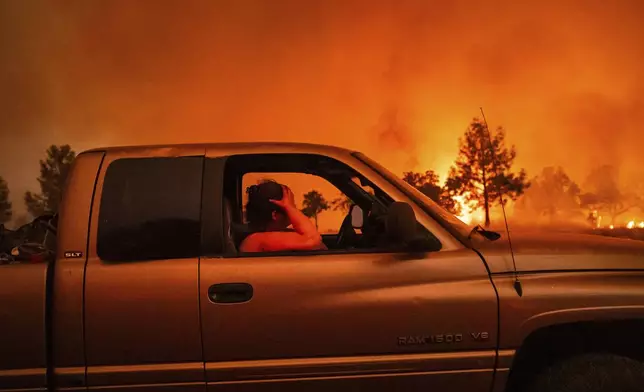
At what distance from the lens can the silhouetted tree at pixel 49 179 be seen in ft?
28.3

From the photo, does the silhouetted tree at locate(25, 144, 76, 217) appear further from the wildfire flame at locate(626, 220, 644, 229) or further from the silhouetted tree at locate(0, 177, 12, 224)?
the wildfire flame at locate(626, 220, 644, 229)

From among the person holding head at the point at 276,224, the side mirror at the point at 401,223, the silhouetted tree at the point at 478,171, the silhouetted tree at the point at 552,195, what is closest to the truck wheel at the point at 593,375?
the side mirror at the point at 401,223

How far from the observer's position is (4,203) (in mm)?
8891

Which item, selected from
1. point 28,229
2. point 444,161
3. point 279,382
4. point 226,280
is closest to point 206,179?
point 226,280

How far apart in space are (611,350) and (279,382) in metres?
1.54

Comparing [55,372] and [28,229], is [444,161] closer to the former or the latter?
[28,229]


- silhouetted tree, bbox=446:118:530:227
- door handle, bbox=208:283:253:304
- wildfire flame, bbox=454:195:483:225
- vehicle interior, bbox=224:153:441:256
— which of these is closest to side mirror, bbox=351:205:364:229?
vehicle interior, bbox=224:153:441:256

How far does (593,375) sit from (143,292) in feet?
6.51

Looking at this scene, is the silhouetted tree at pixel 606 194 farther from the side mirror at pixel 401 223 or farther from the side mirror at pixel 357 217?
the side mirror at pixel 401 223

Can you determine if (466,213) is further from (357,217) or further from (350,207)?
(357,217)

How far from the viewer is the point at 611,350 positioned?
96.5 inches

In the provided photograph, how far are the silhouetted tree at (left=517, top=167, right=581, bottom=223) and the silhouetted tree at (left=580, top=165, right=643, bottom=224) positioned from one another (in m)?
0.23

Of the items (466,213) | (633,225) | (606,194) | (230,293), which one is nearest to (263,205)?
(230,293)

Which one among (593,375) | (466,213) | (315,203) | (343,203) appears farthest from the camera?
(466,213)
